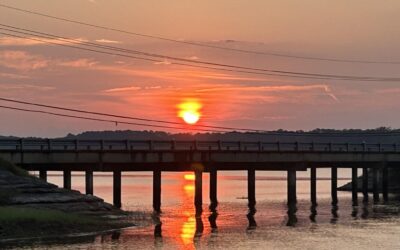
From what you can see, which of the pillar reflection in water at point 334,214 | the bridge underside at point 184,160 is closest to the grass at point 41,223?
the bridge underside at point 184,160

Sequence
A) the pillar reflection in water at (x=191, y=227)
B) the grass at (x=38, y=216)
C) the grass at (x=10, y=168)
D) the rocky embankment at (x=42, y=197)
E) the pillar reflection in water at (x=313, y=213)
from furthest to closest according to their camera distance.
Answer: the pillar reflection in water at (x=313, y=213) → the grass at (x=10, y=168) → the rocky embankment at (x=42, y=197) → the pillar reflection in water at (x=191, y=227) → the grass at (x=38, y=216)

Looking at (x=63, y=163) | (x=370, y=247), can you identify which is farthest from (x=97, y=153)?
(x=370, y=247)

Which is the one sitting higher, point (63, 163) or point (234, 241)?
point (63, 163)

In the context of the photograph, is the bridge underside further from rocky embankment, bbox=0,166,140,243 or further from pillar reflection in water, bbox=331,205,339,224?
pillar reflection in water, bbox=331,205,339,224

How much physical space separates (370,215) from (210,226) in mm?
17665

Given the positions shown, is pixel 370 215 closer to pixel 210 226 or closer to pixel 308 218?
pixel 308 218

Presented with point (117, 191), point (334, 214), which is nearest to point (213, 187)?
point (117, 191)

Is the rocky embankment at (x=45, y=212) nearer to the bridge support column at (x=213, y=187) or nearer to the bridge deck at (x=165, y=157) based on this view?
the bridge deck at (x=165, y=157)

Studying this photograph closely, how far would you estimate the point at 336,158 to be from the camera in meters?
87.6

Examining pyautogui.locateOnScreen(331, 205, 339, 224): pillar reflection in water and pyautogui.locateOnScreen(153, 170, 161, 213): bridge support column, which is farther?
pyautogui.locateOnScreen(153, 170, 161, 213): bridge support column

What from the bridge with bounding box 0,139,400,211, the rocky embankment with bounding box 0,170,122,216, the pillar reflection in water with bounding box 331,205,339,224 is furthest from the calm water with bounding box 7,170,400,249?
the bridge with bounding box 0,139,400,211

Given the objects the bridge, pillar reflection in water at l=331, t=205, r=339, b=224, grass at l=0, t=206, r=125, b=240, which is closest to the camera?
grass at l=0, t=206, r=125, b=240

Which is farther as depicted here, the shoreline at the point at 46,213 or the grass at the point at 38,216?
the grass at the point at 38,216

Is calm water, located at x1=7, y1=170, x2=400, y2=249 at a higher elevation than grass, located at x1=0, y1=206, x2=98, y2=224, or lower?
lower
